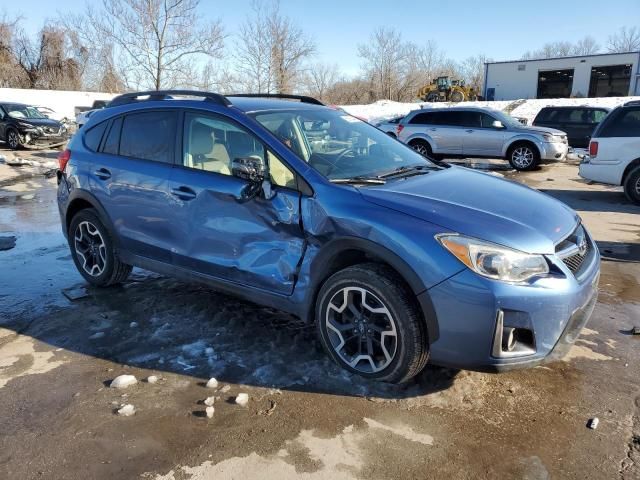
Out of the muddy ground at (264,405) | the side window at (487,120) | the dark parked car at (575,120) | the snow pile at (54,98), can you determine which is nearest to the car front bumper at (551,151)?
the side window at (487,120)

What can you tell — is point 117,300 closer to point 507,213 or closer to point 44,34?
point 507,213

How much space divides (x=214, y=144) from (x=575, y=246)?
2553 mm

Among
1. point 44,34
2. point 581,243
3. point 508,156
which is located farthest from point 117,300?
point 44,34

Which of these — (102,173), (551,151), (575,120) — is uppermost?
(575,120)

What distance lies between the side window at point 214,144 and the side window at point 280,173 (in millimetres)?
83

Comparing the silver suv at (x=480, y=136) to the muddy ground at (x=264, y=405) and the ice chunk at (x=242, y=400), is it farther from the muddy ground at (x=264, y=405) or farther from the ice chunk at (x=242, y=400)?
the ice chunk at (x=242, y=400)

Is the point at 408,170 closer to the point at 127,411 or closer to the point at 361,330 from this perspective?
the point at 361,330

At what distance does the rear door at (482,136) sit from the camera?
14.5 m

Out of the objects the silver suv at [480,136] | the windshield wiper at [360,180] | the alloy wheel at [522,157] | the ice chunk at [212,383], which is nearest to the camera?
the ice chunk at [212,383]

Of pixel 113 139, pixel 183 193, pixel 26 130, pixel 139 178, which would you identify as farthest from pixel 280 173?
Answer: pixel 26 130

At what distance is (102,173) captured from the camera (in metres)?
4.64

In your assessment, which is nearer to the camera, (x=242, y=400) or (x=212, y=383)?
(x=242, y=400)

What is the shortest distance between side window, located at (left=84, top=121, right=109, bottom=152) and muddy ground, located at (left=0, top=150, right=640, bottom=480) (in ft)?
4.59

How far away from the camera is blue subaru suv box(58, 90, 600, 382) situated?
9.27ft
